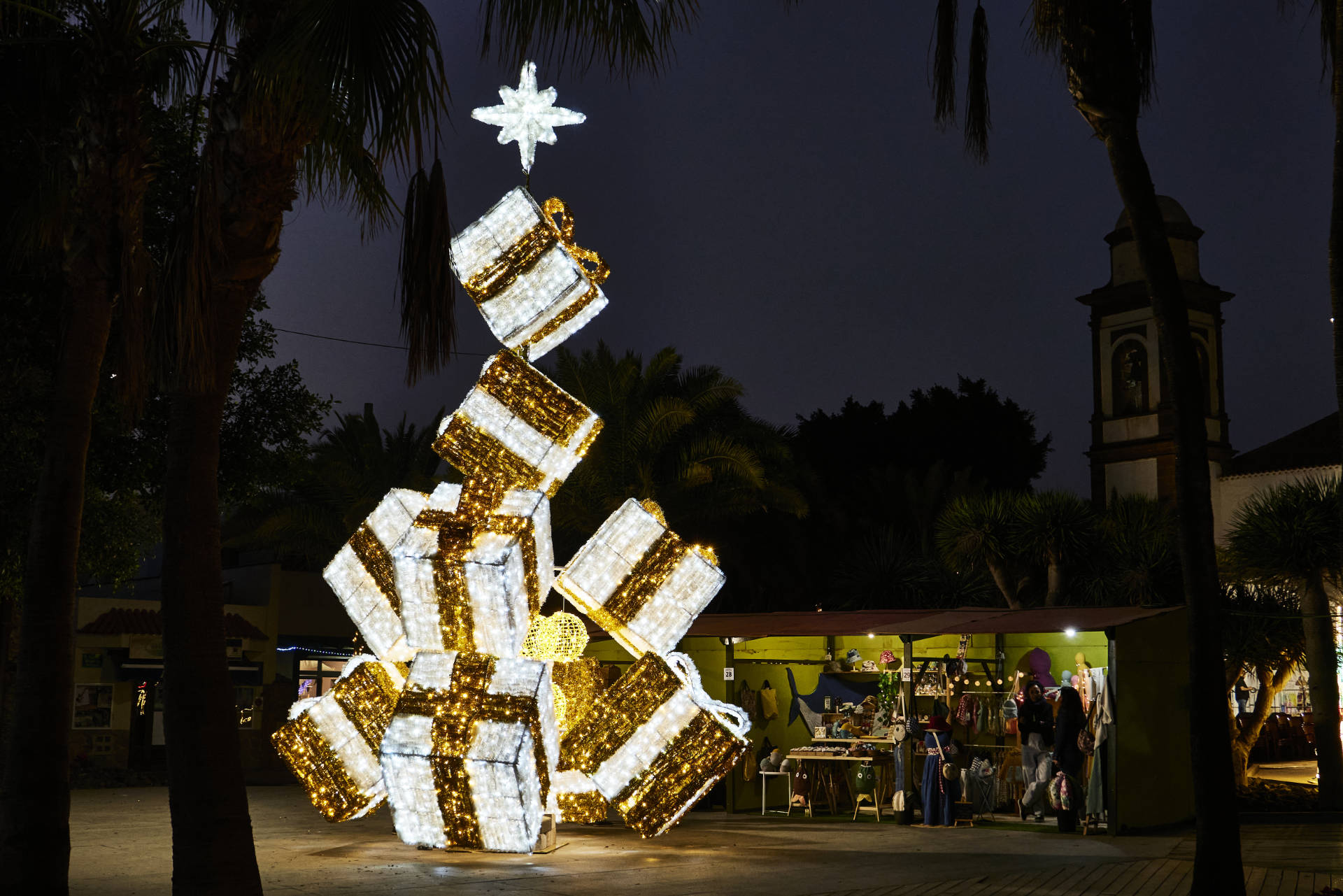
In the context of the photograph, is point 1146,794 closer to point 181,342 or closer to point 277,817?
point 277,817

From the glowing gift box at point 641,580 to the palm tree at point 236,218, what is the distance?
14.7 ft

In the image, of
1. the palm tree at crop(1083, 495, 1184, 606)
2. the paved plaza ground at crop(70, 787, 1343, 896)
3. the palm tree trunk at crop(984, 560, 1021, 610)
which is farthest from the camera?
the palm tree trunk at crop(984, 560, 1021, 610)

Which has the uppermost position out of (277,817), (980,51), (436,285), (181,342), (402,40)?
(980,51)

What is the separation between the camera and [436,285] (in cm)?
779

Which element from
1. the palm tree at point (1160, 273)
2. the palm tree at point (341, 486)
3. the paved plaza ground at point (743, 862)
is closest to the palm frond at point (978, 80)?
the palm tree at point (1160, 273)

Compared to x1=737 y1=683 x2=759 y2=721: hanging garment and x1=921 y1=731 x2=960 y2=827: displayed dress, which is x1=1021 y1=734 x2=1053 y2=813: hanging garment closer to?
x1=921 y1=731 x2=960 y2=827: displayed dress

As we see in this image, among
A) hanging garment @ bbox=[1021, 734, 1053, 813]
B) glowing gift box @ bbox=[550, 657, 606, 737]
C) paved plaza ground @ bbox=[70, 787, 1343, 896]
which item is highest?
glowing gift box @ bbox=[550, 657, 606, 737]

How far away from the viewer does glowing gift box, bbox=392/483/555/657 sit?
1071 cm

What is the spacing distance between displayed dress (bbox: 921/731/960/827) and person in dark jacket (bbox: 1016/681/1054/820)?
2.47 feet

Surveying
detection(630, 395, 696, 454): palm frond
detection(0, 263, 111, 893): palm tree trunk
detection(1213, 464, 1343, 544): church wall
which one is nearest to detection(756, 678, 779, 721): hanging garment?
detection(630, 395, 696, 454): palm frond

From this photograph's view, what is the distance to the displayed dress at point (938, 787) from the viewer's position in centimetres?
1440

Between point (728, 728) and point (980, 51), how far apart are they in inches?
225

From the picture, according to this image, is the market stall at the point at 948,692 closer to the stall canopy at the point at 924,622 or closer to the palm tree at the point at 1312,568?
the stall canopy at the point at 924,622

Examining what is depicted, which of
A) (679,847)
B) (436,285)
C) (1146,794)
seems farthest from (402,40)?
(1146,794)
